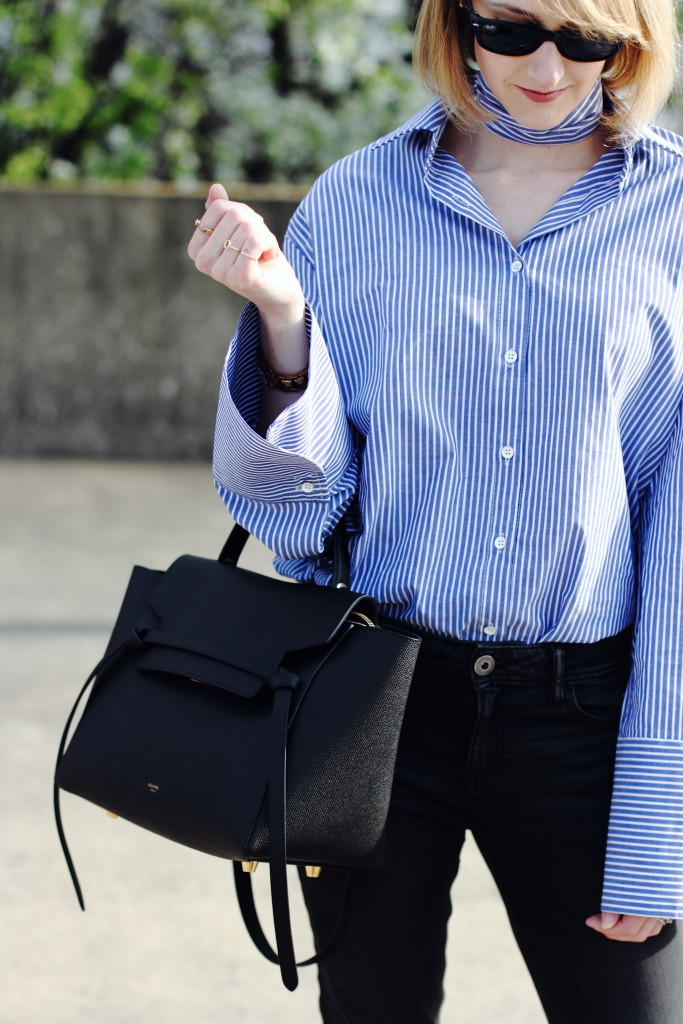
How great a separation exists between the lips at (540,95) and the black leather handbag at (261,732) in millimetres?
599

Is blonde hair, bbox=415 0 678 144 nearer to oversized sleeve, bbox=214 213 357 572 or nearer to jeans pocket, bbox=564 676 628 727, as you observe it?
oversized sleeve, bbox=214 213 357 572

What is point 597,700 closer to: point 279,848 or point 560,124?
point 279,848

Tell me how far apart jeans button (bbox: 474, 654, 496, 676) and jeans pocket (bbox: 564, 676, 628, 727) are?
0.10 metres

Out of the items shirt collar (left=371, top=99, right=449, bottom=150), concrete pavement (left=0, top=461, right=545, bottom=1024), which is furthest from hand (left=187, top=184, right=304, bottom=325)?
concrete pavement (left=0, top=461, right=545, bottom=1024)

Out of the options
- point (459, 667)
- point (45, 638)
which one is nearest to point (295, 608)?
point (459, 667)

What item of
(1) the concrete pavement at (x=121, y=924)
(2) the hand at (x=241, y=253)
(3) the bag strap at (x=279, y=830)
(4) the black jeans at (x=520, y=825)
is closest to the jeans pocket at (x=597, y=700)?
(4) the black jeans at (x=520, y=825)

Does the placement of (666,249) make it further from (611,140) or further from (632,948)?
(632,948)

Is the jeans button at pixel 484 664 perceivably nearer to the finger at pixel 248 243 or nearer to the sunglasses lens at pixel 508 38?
the finger at pixel 248 243

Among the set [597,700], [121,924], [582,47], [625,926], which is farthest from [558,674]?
[121,924]

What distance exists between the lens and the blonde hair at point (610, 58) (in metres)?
1.29

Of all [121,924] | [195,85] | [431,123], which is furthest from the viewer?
[195,85]

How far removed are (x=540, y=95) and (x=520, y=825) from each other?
2.82 feet

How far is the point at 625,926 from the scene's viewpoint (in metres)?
1.35

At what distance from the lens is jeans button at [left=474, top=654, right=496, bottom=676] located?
4.47 ft
